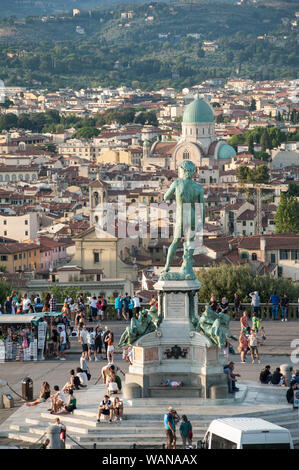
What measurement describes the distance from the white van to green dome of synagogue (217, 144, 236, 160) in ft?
408

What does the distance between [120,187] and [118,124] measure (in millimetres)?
85646

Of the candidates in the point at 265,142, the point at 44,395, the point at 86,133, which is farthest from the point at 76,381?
the point at 86,133

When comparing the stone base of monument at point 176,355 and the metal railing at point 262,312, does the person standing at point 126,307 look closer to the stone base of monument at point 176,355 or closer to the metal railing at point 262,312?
the metal railing at point 262,312

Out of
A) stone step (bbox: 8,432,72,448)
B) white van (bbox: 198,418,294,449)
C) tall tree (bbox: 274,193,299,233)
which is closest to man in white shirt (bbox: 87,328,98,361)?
stone step (bbox: 8,432,72,448)

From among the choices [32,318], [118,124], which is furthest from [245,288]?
[118,124]

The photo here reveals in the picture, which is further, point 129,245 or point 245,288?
point 129,245

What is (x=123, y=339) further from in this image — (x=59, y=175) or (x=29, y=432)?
(x=59, y=175)

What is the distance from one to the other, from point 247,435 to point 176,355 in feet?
14.7

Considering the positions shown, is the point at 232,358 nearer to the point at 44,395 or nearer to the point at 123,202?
the point at 44,395

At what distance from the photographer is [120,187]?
4341 inches

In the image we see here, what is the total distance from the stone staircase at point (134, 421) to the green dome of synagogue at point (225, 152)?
398 feet

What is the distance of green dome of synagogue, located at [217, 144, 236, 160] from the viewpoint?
141 metres

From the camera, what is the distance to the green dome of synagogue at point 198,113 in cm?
14075

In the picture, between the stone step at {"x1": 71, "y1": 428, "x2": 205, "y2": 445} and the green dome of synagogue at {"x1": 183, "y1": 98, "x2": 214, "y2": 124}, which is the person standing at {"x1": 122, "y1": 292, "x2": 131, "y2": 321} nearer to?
the stone step at {"x1": 71, "y1": 428, "x2": 205, "y2": 445}
